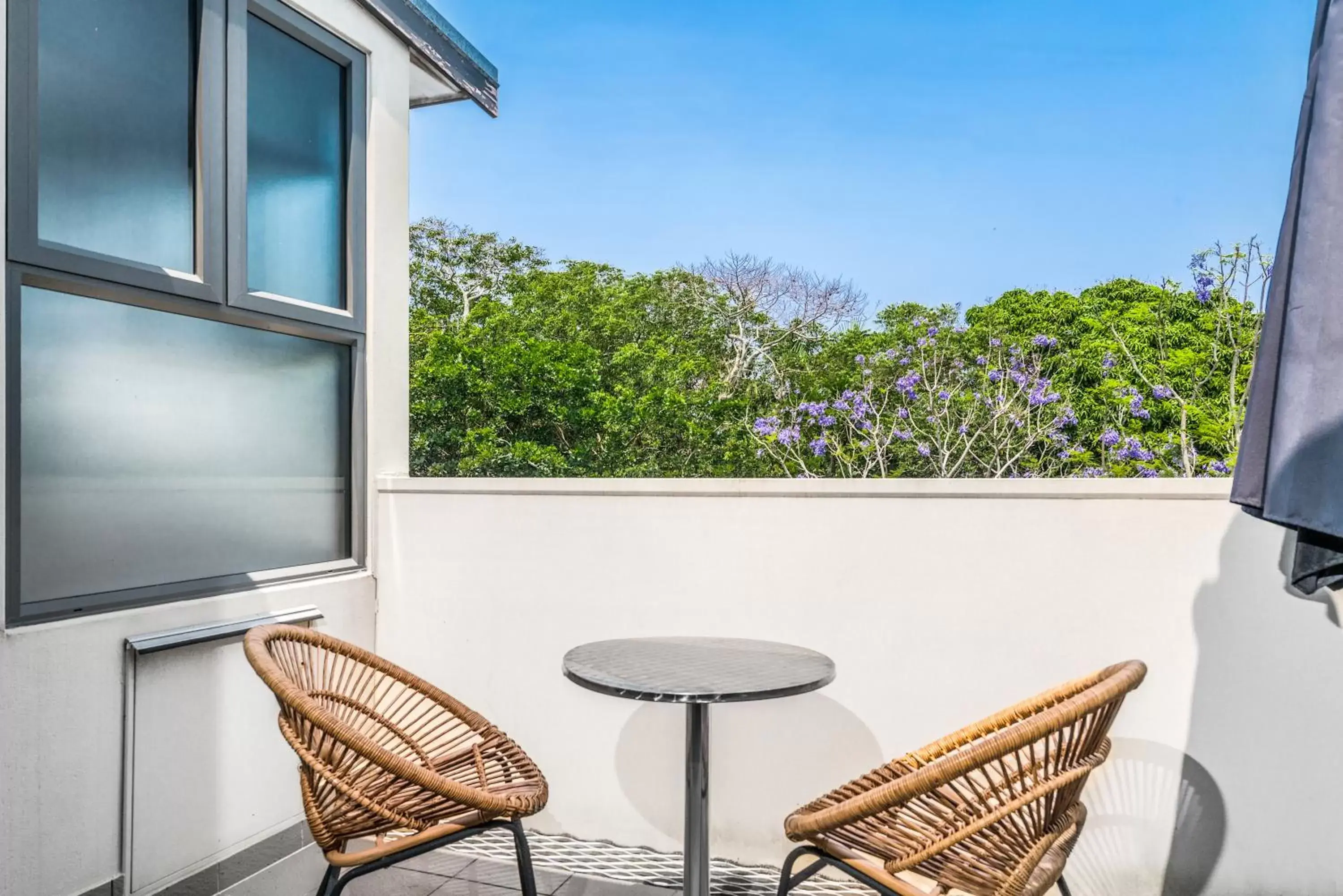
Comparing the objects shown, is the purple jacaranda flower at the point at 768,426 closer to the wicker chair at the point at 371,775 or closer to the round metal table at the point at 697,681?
the round metal table at the point at 697,681

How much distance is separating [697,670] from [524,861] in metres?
0.55

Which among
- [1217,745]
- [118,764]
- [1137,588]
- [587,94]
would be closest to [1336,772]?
[1217,745]

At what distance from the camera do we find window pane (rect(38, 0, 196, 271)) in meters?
2.01

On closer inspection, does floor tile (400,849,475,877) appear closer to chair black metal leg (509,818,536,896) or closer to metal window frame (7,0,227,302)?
chair black metal leg (509,818,536,896)

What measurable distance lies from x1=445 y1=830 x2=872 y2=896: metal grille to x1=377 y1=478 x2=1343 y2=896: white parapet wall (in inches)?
1.7

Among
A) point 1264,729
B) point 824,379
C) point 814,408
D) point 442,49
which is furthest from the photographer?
point 824,379

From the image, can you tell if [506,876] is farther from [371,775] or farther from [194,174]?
[194,174]

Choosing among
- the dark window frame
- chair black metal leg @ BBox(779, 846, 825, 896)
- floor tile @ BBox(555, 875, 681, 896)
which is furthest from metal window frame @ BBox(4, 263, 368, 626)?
chair black metal leg @ BBox(779, 846, 825, 896)

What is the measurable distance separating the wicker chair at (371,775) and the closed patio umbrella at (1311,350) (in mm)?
1469

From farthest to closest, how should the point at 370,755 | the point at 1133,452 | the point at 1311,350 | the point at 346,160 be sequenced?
the point at 1133,452
the point at 346,160
the point at 370,755
the point at 1311,350

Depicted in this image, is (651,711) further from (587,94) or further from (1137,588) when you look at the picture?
(587,94)

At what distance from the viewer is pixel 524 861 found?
1830 millimetres

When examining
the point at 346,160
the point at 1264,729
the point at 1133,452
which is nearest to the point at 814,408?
the point at 1133,452

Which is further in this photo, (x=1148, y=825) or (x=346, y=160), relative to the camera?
(x=346, y=160)
